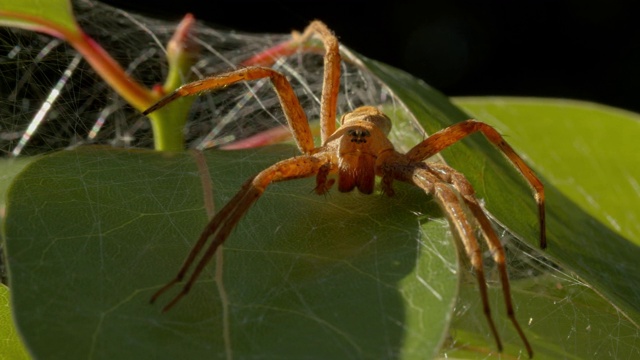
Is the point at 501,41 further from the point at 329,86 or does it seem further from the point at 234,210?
the point at 234,210

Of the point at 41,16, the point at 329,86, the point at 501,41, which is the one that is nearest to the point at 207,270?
the point at 41,16

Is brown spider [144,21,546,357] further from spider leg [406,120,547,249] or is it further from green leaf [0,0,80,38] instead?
green leaf [0,0,80,38]

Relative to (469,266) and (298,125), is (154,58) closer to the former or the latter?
(298,125)

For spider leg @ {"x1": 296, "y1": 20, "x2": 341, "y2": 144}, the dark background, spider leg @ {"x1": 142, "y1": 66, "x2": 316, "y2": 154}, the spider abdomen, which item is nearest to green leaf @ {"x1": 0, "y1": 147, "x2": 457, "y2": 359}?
the spider abdomen

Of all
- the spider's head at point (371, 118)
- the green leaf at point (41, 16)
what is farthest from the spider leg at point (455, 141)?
the green leaf at point (41, 16)

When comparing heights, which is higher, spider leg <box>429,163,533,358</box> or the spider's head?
the spider's head
